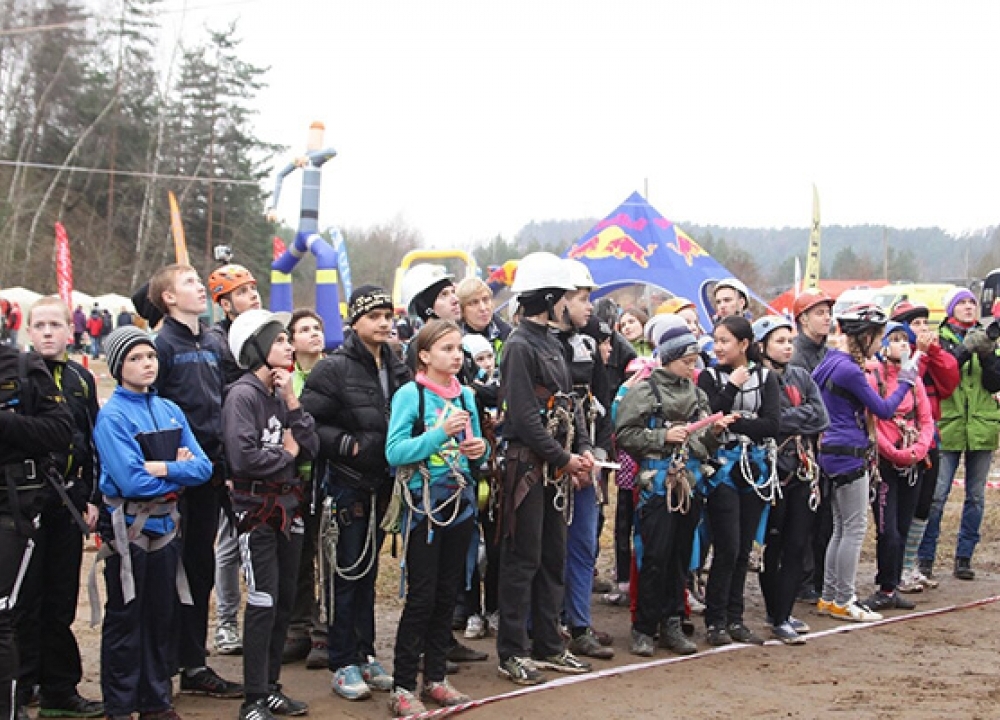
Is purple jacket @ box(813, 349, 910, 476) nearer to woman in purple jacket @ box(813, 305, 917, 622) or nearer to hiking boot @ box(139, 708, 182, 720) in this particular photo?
woman in purple jacket @ box(813, 305, 917, 622)

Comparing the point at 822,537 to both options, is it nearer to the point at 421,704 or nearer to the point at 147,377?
the point at 421,704

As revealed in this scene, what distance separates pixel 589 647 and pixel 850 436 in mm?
2505

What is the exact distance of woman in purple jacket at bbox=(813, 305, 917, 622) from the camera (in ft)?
24.7

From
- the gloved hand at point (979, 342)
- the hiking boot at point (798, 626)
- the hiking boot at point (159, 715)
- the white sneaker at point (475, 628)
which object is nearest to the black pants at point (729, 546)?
the hiking boot at point (798, 626)

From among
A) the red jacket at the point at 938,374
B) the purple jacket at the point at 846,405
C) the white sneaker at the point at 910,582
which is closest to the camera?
the purple jacket at the point at 846,405

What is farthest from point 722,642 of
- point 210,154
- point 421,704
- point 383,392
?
point 210,154

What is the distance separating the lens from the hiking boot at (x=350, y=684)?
561 cm

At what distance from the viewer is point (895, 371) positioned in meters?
8.10

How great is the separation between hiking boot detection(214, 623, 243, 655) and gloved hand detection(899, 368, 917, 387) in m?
5.02

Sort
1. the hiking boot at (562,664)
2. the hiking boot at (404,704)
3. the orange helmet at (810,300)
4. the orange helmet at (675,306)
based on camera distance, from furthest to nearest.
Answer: the orange helmet at (675,306), the orange helmet at (810,300), the hiking boot at (562,664), the hiking boot at (404,704)

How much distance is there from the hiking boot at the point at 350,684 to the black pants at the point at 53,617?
1321 millimetres

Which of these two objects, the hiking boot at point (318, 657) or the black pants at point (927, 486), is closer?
the hiking boot at point (318, 657)

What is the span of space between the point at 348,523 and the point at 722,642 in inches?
108

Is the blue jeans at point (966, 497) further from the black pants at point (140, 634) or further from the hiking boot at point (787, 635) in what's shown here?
the black pants at point (140, 634)
